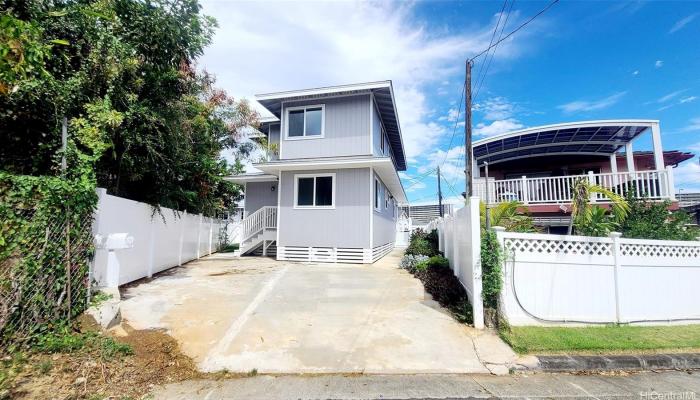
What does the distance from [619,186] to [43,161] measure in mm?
16304

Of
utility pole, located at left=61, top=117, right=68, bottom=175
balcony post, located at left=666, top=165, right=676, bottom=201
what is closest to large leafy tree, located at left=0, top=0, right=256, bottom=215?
utility pole, located at left=61, top=117, right=68, bottom=175

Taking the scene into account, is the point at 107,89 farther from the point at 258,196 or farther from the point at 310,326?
the point at 258,196

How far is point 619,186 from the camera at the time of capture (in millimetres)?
11172

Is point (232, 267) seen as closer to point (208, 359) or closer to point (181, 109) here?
point (181, 109)

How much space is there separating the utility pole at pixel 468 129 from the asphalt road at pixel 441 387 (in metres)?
5.41

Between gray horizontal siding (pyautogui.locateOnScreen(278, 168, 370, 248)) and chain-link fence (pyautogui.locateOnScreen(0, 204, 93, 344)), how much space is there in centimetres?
757

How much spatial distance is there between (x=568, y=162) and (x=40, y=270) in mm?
18624

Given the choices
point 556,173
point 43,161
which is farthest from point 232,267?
point 556,173

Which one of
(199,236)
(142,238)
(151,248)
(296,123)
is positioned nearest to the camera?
(142,238)

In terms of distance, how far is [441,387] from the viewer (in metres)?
3.27

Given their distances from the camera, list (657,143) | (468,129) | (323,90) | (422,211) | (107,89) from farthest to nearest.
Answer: (422,211), (323,90), (657,143), (468,129), (107,89)

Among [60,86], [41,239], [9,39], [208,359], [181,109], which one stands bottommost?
[208,359]

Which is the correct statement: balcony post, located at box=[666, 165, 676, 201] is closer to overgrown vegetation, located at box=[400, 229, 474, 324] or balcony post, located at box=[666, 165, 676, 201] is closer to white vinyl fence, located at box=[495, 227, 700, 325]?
white vinyl fence, located at box=[495, 227, 700, 325]

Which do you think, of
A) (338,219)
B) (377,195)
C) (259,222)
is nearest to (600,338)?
(338,219)
